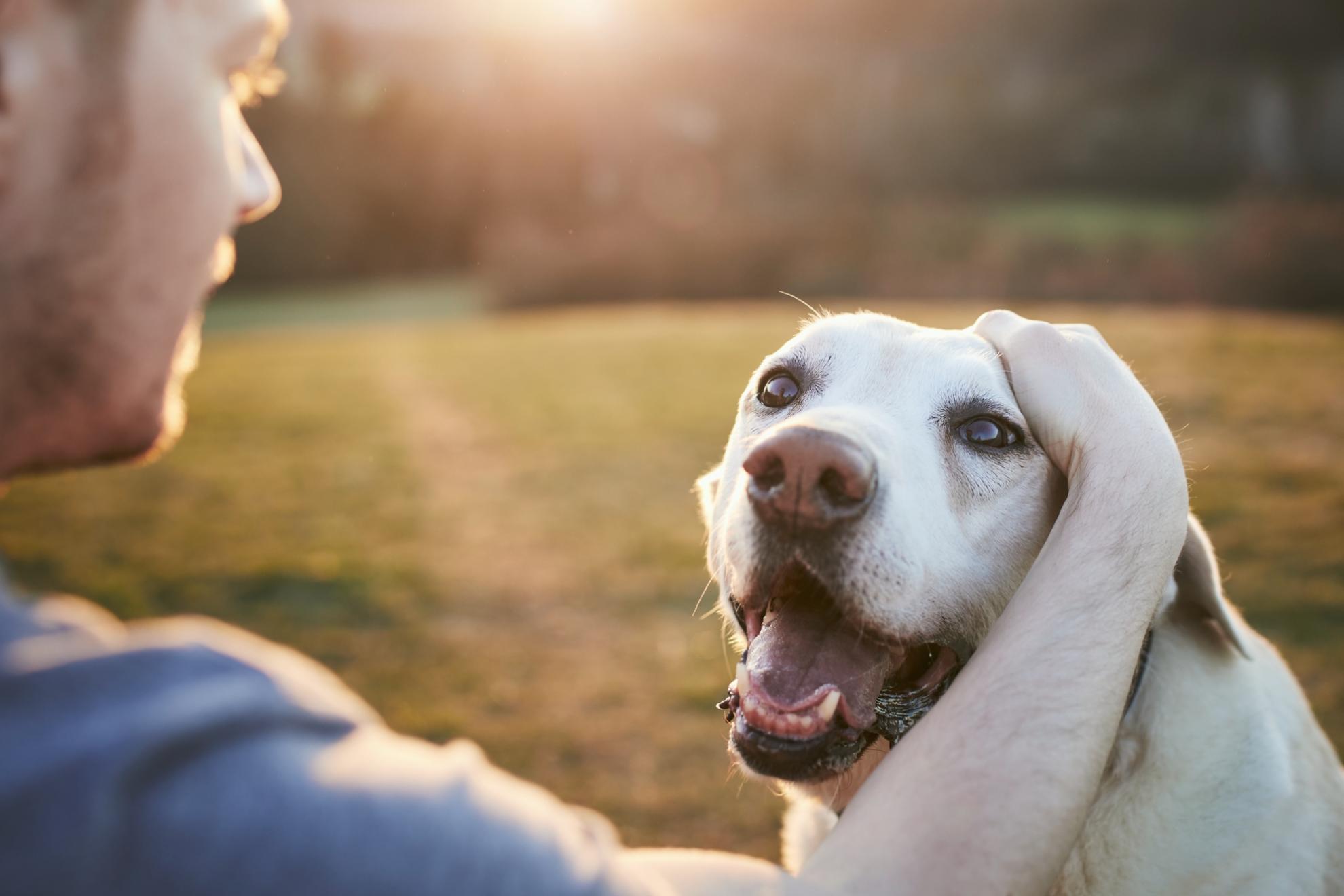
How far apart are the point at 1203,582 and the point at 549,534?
245 inches

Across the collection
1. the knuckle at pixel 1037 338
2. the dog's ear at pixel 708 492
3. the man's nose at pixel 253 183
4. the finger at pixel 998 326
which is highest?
the man's nose at pixel 253 183

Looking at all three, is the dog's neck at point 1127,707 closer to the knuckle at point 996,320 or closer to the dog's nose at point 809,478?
the dog's nose at point 809,478

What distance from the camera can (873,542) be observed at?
2158mm

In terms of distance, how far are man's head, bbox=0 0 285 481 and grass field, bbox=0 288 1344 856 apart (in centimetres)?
240

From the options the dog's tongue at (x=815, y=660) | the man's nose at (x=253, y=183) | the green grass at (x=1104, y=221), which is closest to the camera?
the man's nose at (x=253, y=183)

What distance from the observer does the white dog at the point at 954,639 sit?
2.14 m

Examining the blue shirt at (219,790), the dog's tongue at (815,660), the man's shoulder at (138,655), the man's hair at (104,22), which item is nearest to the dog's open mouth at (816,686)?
the dog's tongue at (815,660)

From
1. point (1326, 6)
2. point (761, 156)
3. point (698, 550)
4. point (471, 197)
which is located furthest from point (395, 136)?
point (698, 550)

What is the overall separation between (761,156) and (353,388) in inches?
653

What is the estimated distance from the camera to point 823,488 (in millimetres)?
2098

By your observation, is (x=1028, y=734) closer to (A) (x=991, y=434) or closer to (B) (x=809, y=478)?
(B) (x=809, y=478)

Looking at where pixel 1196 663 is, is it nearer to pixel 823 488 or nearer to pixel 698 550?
pixel 823 488

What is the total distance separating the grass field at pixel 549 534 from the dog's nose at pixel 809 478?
1078 mm

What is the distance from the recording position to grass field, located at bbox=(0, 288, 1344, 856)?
509 centimetres
